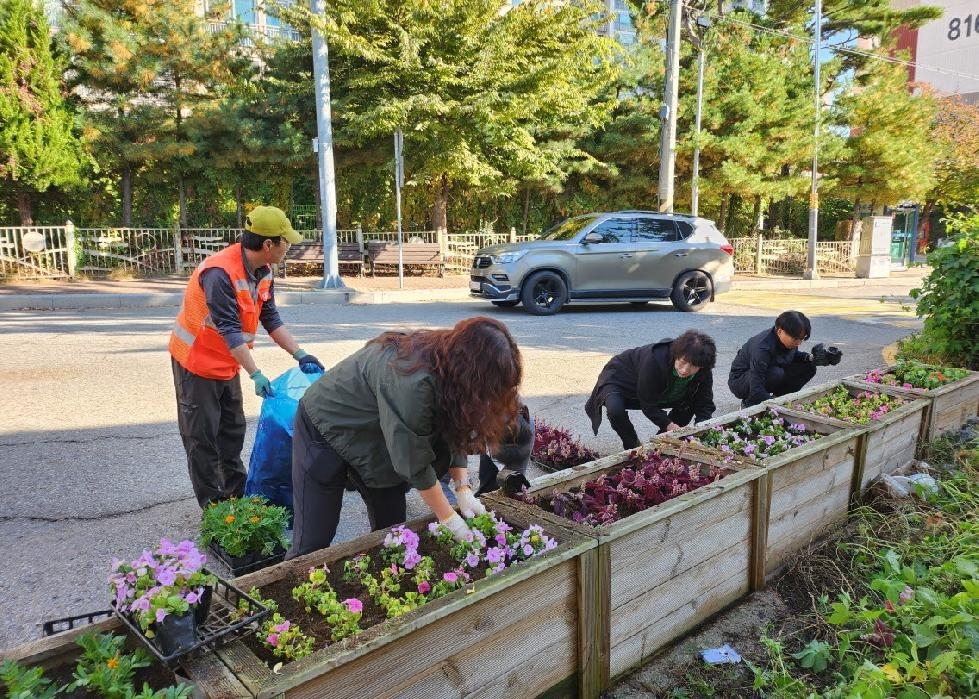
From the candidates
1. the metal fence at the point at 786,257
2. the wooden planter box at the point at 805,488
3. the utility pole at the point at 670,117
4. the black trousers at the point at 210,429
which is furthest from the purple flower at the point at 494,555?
the metal fence at the point at 786,257

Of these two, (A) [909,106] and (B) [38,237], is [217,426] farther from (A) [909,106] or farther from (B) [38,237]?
(A) [909,106]

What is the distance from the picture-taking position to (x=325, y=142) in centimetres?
1423

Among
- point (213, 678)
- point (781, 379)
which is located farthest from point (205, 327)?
point (781, 379)

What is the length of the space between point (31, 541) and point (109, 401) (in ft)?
9.19

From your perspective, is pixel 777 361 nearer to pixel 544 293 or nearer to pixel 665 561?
pixel 665 561

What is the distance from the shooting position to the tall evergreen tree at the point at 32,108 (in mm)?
15242

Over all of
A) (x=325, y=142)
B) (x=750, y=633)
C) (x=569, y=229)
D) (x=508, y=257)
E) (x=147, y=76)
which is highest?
(x=147, y=76)

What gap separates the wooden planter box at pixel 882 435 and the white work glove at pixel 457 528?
2.35 m

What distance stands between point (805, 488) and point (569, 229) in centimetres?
944

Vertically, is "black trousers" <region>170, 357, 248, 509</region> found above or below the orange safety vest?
below

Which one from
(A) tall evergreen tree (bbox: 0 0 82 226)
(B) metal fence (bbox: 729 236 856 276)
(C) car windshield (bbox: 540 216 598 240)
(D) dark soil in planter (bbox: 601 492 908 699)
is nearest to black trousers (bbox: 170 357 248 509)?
(D) dark soil in planter (bbox: 601 492 908 699)

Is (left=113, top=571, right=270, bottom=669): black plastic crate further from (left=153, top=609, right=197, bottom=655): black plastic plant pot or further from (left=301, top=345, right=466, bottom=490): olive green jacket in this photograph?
(left=301, top=345, right=466, bottom=490): olive green jacket

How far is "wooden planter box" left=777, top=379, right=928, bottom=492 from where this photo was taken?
358cm

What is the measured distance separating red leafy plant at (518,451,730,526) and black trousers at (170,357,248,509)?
166cm
